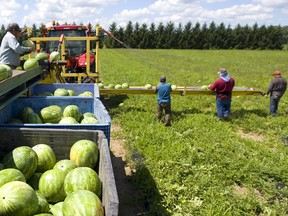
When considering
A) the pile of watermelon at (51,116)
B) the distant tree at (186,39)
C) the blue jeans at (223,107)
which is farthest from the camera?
the distant tree at (186,39)

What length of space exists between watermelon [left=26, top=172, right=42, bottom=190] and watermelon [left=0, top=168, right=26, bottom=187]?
28 centimetres

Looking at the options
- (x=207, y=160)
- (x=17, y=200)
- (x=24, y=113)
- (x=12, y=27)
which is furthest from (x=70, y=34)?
(x=17, y=200)

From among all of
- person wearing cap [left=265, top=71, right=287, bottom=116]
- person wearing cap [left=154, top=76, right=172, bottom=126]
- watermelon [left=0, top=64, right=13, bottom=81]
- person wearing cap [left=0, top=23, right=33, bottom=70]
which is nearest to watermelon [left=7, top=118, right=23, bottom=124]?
watermelon [left=0, top=64, right=13, bottom=81]

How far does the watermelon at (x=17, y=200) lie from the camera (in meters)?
2.52

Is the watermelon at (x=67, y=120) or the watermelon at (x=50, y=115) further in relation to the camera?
the watermelon at (x=50, y=115)

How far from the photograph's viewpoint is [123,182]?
5.42 metres

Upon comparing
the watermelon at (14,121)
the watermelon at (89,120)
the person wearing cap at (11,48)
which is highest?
the person wearing cap at (11,48)

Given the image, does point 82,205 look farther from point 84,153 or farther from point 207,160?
point 207,160

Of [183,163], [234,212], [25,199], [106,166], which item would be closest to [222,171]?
[183,163]

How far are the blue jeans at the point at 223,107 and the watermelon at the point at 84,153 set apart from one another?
5992 millimetres

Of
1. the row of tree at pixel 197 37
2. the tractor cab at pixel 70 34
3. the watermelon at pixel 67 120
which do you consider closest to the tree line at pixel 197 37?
the row of tree at pixel 197 37

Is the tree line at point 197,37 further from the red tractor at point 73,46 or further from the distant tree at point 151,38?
the red tractor at point 73,46

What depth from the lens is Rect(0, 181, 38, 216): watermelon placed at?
2523 millimetres

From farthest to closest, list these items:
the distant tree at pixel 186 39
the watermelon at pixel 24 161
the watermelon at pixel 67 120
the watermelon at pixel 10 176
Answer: the distant tree at pixel 186 39, the watermelon at pixel 67 120, the watermelon at pixel 24 161, the watermelon at pixel 10 176
